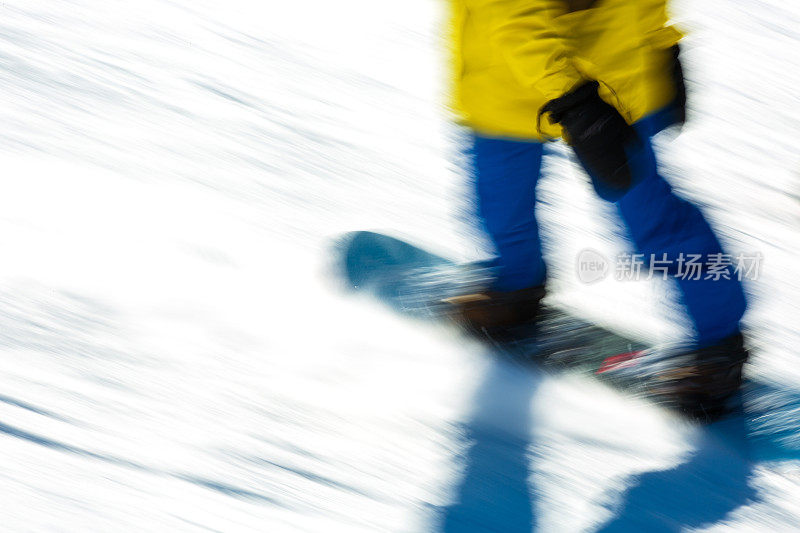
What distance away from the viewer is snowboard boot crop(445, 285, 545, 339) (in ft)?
5.12

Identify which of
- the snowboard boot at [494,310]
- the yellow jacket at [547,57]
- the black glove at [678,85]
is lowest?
the snowboard boot at [494,310]

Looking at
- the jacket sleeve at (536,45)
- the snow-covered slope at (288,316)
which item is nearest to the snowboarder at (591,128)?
the jacket sleeve at (536,45)

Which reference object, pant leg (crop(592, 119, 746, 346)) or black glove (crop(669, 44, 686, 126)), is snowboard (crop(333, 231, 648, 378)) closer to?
pant leg (crop(592, 119, 746, 346))

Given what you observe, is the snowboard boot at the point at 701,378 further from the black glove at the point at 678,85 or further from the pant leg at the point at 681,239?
the black glove at the point at 678,85

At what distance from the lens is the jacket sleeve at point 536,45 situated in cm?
122

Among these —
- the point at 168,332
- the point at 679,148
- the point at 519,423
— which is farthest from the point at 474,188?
the point at 679,148

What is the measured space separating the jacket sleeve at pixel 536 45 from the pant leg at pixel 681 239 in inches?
8.5

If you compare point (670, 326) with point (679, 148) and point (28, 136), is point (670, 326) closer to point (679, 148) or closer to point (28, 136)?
point (679, 148)

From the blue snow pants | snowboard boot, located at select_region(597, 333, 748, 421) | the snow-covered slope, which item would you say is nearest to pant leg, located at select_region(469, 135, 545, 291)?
the blue snow pants

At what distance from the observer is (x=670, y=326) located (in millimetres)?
1665

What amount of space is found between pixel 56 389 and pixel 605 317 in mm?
972

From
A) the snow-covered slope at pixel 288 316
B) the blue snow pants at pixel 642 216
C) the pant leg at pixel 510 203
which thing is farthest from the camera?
Answer: the pant leg at pixel 510 203

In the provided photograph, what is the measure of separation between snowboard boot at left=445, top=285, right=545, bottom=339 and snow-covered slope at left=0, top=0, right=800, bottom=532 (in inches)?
2.3

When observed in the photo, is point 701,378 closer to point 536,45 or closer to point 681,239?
point 681,239
